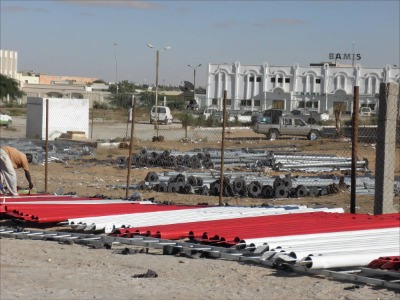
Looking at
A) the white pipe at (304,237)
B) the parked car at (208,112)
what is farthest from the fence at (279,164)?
the parked car at (208,112)

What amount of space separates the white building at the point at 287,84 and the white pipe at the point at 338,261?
207 feet

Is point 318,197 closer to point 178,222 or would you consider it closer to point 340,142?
point 178,222

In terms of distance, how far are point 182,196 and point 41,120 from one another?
21.6m

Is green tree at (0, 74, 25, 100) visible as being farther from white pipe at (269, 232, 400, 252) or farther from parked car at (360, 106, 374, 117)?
white pipe at (269, 232, 400, 252)

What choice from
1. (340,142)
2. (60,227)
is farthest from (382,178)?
(340,142)

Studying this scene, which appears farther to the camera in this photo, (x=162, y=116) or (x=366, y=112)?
(x=366, y=112)

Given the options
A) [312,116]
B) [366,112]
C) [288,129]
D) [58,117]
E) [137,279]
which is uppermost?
[366,112]

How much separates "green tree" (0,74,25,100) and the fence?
4720 cm

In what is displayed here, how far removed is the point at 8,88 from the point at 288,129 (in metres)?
56.1

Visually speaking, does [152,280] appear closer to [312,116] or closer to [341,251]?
[341,251]

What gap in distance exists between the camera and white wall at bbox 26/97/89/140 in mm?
39219

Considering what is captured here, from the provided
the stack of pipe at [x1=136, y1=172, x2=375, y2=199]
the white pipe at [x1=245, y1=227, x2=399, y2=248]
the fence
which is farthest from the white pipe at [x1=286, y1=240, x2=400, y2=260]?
the stack of pipe at [x1=136, y1=172, x2=375, y2=199]

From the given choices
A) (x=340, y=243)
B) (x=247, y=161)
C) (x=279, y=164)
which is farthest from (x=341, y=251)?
(x=247, y=161)

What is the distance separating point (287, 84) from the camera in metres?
79.0
